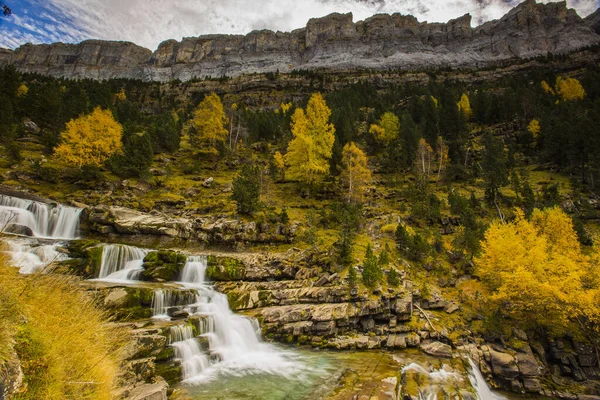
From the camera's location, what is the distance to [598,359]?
1738cm

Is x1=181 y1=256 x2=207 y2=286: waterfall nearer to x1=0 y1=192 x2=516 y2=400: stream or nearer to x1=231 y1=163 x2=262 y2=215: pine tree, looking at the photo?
x1=0 y1=192 x2=516 y2=400: stream

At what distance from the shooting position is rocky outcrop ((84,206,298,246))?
82.5 ft

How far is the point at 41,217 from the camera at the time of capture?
917 inches

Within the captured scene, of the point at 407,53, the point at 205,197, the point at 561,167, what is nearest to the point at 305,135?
the point at 205,197

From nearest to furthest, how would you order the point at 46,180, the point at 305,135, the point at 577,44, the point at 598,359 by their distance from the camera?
the point at 598,359, the point at 46,180, the point at 305,135, the point at 577,44

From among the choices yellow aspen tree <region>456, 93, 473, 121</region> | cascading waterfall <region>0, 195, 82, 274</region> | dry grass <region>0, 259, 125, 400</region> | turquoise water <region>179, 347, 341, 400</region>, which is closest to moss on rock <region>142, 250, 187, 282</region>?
cascading waterfall <region>0, 195, 82, 274</region>

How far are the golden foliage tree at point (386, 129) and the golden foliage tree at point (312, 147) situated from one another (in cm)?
1631

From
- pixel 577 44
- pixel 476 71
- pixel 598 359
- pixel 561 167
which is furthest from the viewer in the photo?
pixel 577 44

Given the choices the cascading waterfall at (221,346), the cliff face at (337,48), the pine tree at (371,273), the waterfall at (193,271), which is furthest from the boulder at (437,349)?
the cliff face at (337,48)

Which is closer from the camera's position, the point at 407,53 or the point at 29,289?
the point at 29,289

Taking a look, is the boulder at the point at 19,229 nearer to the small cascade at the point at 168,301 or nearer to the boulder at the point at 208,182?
the small cascade at the point at 168,301

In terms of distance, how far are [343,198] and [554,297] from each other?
21674mm

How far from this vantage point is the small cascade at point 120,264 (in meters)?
19.1

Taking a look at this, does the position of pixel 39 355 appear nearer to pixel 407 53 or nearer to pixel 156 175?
pixel 156 175
